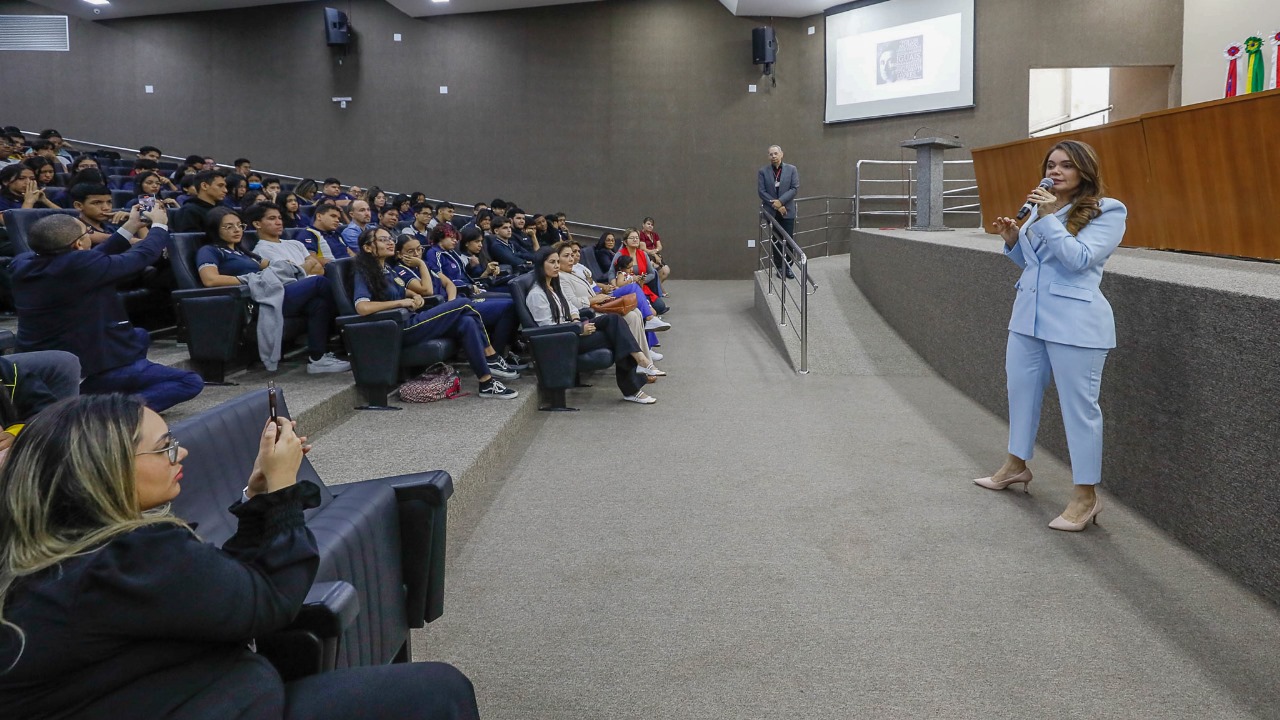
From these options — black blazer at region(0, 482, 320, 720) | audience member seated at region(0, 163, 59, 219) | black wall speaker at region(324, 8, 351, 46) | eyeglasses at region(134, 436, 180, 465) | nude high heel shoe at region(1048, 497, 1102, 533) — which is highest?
black wall speaker at region(324, 8, 351, 46)

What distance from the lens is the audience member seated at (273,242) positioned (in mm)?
5059

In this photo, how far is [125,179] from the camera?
8.63 m

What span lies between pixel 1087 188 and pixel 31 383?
10.4ft

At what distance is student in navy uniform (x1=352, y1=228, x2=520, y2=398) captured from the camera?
4.75m

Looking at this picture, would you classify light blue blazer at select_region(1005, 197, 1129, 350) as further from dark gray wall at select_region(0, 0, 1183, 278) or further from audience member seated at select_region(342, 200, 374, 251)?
dark gray wall at select_region(0, 0, 1183, 278)

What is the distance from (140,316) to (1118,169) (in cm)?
510

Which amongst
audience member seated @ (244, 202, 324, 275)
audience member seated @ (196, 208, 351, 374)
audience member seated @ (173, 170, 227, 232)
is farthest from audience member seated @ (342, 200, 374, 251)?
audience member seated @ (196, 208, 351, 374)

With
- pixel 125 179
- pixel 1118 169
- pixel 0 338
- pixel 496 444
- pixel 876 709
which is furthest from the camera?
pixel 125 179

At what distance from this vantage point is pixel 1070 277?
2980 mm

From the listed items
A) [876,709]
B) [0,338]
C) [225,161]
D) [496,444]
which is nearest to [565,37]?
[225,161]

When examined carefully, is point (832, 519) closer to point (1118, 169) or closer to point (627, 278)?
point (1118, 169)

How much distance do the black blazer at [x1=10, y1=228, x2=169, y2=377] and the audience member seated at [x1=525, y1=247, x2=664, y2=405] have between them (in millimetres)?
2165

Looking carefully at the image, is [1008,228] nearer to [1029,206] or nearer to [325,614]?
[1029,206]

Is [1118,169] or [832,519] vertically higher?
[1118,169]
